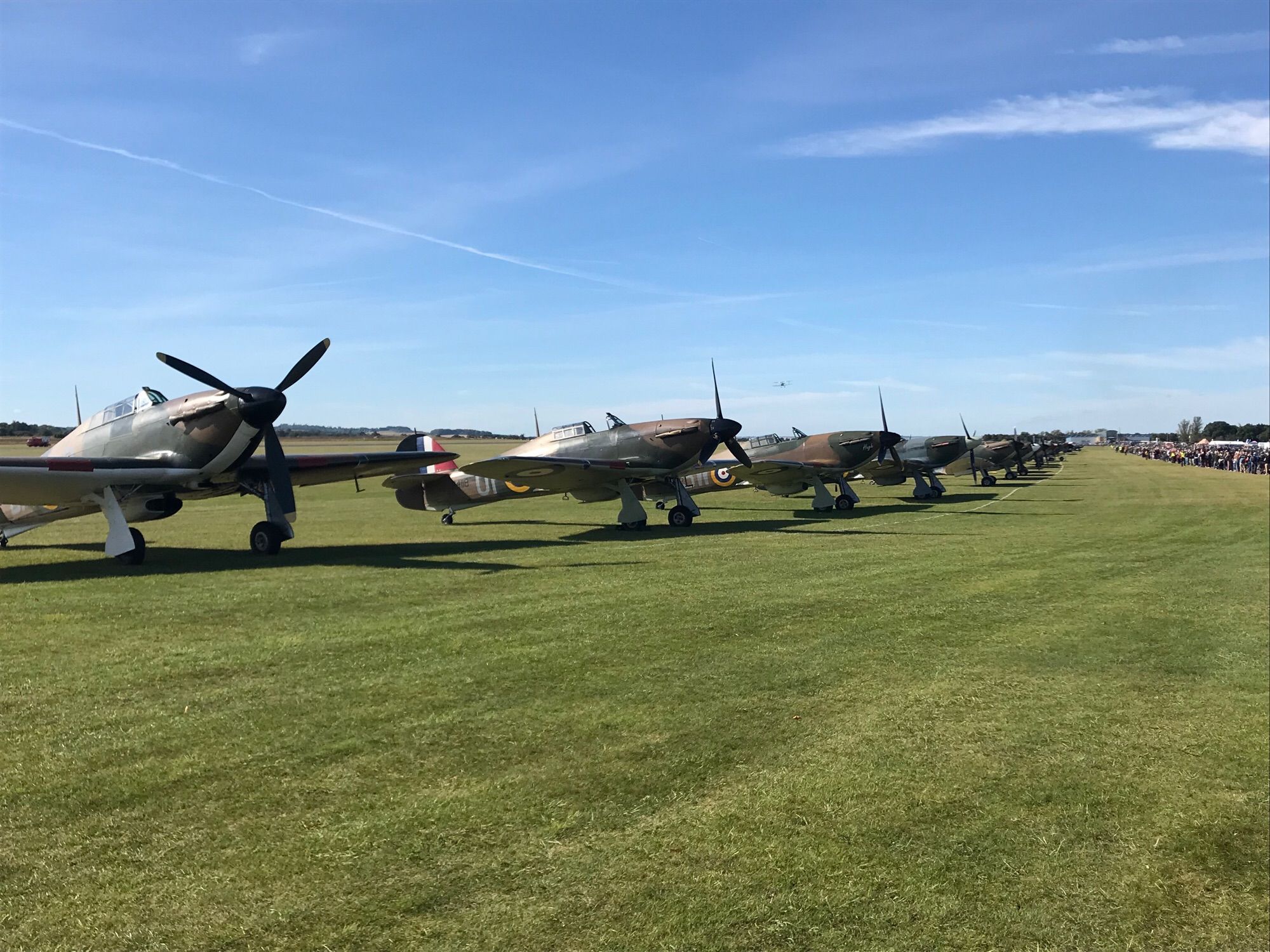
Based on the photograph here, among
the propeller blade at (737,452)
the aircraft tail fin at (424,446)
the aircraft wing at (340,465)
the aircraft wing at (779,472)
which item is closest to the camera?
the aircraft wing at (340,465)

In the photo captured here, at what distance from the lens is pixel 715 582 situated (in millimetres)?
12680

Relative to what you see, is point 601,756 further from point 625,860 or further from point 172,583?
point 172,583

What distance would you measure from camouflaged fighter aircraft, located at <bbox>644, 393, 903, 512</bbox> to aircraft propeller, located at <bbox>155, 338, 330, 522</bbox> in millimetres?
16059

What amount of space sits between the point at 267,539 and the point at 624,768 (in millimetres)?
12400

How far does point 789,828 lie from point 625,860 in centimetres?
101

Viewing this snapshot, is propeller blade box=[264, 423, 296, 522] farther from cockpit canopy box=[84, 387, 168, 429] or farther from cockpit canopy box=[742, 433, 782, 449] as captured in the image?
cockpit canopy box=[742, 433, 782, 449]

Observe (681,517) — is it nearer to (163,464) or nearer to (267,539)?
(267,539)

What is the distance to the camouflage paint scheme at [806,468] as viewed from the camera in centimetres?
3077

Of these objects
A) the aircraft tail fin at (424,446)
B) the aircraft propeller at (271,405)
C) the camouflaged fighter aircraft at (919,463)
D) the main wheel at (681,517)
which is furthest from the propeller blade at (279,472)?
the camouflaged fighter aircraft at (919,463)

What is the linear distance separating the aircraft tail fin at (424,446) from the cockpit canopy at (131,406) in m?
7.52

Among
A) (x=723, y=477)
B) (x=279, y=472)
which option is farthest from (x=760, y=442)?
(x=279, y=472)

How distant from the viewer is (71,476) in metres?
14.1

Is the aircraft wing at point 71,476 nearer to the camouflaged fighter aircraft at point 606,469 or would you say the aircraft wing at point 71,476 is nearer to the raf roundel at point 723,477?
the camouflaged fighter aircraft at point 606,469

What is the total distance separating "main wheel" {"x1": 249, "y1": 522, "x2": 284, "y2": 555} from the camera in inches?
627
